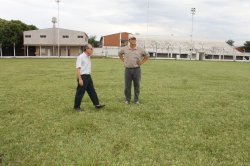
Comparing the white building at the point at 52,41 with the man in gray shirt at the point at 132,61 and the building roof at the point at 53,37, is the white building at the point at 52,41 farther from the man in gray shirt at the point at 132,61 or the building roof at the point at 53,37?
the man in gray shirt at the point at 132,61

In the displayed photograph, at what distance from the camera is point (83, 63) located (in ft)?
31.3

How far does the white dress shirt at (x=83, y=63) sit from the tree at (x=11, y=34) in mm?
65850

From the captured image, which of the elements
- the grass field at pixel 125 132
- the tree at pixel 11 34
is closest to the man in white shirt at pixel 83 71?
the grass field at pixel 125 132

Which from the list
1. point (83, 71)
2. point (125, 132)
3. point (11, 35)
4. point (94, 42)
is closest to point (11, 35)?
point (11, 35)

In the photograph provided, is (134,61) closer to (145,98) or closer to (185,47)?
(145,98)

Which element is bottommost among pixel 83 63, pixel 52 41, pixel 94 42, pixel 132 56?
pixel 83 63

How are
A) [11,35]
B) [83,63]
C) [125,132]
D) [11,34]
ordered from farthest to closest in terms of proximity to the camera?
1. [11,35]
2. [11,34]
3. [83,63]
4. [125,132]

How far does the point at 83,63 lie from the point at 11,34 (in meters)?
68.6

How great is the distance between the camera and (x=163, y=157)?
592 centimetres

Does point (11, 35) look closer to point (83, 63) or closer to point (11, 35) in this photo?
point (11, 35)

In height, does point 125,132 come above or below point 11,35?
below

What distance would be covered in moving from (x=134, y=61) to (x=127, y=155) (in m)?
5.17

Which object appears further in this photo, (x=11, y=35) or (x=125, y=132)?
(x=11, y=35)

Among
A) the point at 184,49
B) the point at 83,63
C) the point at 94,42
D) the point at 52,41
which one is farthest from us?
the point at 94,42
